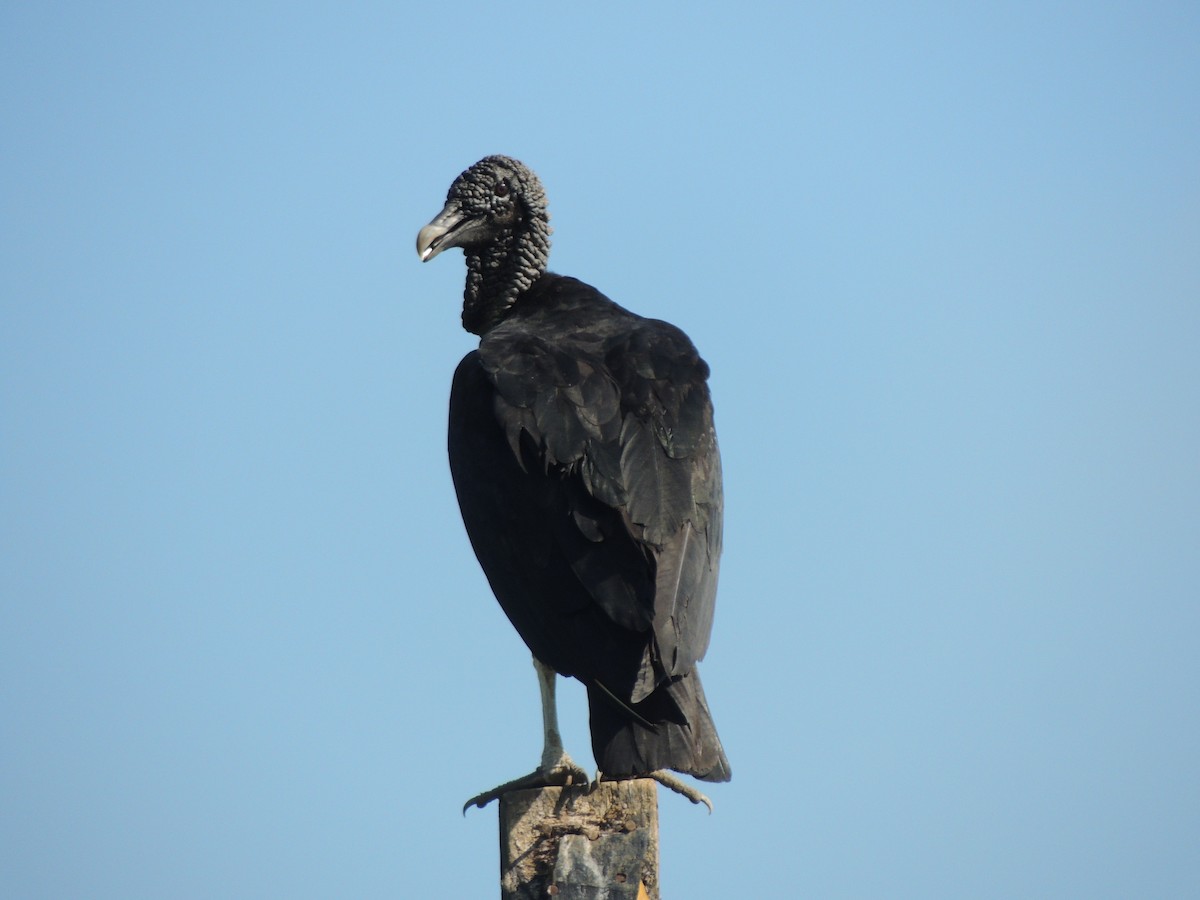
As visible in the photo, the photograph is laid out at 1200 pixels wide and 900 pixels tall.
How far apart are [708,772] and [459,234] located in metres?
2.82

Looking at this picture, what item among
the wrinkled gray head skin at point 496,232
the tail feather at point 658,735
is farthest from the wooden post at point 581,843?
the wrinkled gray head skin at point 496,232

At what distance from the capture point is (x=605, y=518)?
15.4ft

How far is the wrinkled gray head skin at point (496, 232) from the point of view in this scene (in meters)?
6.53

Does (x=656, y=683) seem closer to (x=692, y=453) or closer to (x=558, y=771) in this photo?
(x=558, y=771)

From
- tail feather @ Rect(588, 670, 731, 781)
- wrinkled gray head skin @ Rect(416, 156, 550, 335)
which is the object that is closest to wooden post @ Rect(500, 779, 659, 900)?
tail feather @ Rect(588, 670, 731, 781)

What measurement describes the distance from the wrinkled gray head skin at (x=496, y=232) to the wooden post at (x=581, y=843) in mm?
2524

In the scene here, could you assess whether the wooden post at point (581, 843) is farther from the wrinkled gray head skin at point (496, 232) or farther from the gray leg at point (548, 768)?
the wrinkled gray head skin at point (496, 232)

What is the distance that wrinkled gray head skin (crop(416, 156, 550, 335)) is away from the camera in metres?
6.53

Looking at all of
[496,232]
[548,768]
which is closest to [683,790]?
[548,768]

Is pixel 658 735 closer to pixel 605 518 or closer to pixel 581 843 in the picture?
pixel 581 843

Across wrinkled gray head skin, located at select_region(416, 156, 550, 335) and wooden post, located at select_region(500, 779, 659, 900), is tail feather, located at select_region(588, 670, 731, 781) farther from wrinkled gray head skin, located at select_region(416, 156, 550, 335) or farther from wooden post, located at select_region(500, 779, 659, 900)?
wrinkled gray head skin, located at select_region(416, 156, 550, 335)

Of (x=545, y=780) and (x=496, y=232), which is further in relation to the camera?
(x=496, y=232)

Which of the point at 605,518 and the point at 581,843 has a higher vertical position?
the point at 605,518

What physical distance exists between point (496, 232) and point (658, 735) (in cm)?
282
